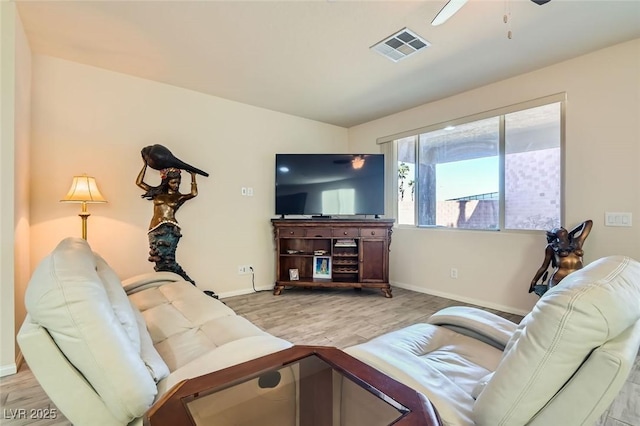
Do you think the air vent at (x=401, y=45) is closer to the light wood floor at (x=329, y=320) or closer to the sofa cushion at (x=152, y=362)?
the light wood floor at (x=329, y=320)

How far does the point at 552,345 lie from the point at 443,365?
639mm

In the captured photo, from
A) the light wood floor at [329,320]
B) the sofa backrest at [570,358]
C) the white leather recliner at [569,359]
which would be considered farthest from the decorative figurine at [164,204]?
the sofa backrest at [570,358]

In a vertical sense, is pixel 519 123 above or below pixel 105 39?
below

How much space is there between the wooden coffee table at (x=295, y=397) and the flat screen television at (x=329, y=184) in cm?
300

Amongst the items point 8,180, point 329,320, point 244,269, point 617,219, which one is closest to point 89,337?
point 8,180

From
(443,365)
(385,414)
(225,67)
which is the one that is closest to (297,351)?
(385,414)

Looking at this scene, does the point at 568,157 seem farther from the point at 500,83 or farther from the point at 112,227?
the point at 112,227

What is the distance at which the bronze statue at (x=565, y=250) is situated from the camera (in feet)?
7.99

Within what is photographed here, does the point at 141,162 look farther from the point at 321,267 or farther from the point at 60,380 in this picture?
the point at 60,380

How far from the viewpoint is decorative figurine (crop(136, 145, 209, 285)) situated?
2672mm

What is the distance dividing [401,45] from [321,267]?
107 inches

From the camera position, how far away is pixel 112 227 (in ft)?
9.54

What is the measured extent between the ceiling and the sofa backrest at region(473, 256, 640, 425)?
2032mm

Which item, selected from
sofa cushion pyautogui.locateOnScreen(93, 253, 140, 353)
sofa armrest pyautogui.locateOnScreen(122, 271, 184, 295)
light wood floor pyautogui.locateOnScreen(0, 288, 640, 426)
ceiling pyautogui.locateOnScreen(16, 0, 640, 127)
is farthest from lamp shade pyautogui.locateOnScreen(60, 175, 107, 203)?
sofa cushion pyautogui.locateOnScreen(93, 253, 140, 353)
